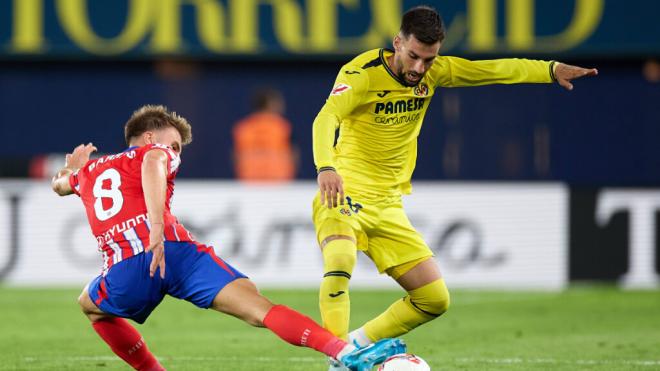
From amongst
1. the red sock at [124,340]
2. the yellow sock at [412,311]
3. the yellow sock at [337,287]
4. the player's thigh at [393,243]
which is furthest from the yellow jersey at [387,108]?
the red sock at [124,340]

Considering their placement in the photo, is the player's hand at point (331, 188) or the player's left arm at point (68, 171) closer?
the player's hand at point (331, 188)

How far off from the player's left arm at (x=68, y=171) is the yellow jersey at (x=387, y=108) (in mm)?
1264

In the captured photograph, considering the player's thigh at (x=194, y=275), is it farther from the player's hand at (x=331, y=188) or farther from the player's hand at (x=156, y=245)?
the player's hand at (x=331, y=188)

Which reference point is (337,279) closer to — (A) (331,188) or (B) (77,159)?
(A) (331,188)

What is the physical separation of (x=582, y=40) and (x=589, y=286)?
16.4ft

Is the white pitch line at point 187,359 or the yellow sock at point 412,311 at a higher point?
the yellow sock at point 412,311

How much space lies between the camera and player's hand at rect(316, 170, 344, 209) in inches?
231

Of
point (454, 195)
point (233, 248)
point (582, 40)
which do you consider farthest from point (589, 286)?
point (582, 40)

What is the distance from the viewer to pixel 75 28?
16672 millimetres

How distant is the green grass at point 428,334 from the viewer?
293 inches

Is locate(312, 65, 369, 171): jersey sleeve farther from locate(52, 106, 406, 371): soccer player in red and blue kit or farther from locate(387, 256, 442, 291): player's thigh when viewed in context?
locate(387, 256, 442, 291): player's thigh

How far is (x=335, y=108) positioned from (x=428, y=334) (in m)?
3.13

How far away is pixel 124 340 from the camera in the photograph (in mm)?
6133

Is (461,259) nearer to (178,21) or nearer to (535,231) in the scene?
(535,231)
